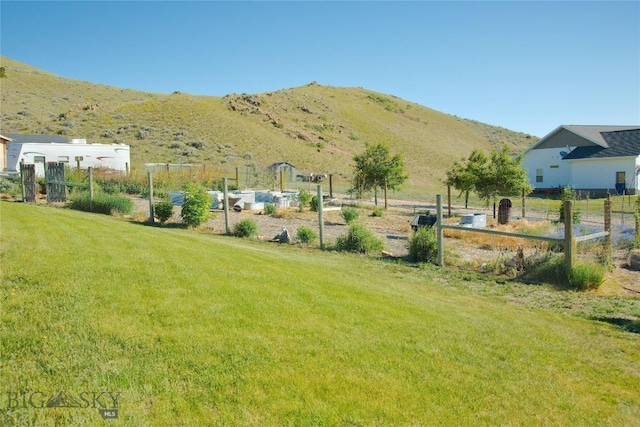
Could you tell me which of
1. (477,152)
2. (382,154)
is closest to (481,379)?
(477,152)

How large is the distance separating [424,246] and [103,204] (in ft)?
35.9

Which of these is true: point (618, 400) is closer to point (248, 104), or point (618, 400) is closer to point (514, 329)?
point (514, 329)

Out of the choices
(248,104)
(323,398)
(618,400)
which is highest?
(248,104)

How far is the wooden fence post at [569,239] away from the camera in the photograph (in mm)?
8672

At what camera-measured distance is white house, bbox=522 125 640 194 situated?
36969 millimetres

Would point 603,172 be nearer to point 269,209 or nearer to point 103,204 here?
point 269,209

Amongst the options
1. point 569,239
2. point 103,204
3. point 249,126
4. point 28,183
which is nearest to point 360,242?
point 569,239

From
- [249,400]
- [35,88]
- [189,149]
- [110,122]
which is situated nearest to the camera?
[249,400]

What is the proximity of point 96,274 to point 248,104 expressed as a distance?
6862 cm

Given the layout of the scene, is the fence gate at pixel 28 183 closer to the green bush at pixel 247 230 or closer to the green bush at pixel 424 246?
the green bush at pixel 247 230

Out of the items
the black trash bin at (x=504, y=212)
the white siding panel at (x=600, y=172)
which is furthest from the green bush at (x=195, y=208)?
the white siding panel at (x=600, y=172)

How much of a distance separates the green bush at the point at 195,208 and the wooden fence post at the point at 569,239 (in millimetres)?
9835

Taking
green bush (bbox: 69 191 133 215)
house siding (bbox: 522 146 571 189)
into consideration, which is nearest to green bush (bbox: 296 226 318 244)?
green bush (bbox: 69 191 133 215)

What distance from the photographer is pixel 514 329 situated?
589 cm
